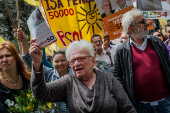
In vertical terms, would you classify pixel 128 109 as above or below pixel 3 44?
below

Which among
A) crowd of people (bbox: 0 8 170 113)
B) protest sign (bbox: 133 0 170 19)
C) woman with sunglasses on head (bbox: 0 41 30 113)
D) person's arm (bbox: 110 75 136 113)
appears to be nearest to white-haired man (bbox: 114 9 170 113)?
crowd of people (bbox: 0 8 170 113)

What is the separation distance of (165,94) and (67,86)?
4.35ft

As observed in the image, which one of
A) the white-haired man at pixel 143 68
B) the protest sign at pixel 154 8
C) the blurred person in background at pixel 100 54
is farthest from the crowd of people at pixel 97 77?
the protest sign at pixel 154 8

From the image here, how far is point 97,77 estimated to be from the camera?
392 cm

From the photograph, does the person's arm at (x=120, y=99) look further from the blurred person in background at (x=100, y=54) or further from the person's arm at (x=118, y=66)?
the blurred person in background at (x=100, y=54)

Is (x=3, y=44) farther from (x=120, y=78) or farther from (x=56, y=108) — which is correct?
(x=120, y=78)

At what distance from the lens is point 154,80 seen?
182 inches

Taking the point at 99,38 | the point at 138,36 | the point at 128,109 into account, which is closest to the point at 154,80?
the point at 138,36

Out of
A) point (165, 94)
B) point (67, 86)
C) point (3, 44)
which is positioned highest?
point (3, 44)

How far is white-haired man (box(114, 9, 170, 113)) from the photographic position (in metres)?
4.63

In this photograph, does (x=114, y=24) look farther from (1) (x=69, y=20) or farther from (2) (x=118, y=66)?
(2) (x=118, y=66)

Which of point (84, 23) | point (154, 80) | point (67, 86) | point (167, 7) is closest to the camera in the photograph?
point (67, 86)

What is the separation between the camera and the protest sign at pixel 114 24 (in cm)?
721

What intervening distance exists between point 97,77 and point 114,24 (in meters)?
3.42
